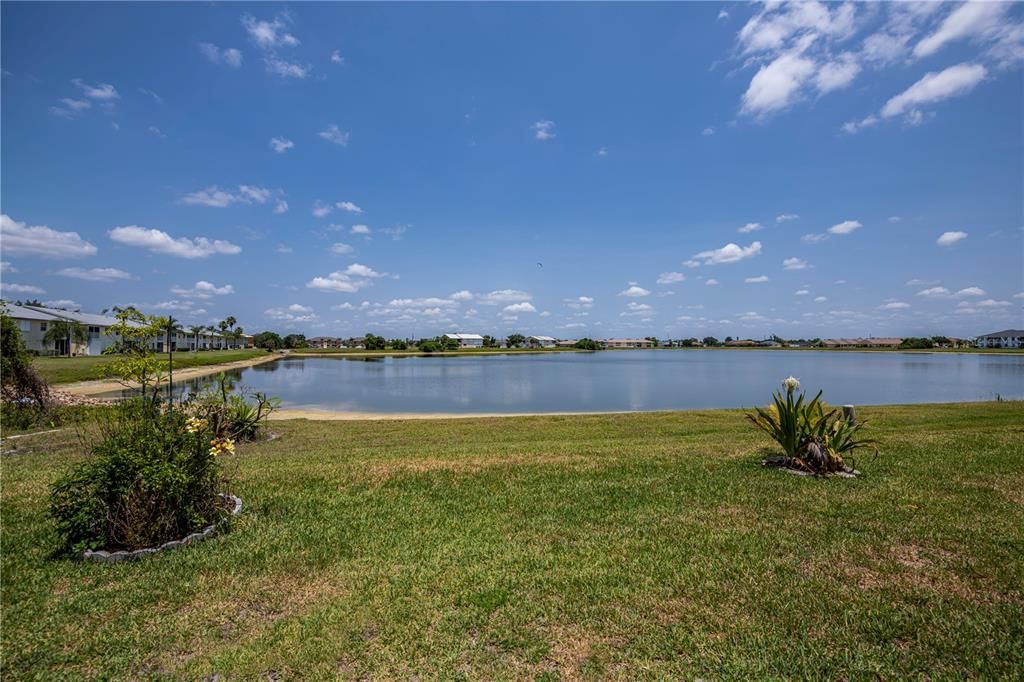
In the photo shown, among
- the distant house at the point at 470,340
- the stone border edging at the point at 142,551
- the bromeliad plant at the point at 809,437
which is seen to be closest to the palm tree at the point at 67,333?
the stone border edging at the point at 142,551

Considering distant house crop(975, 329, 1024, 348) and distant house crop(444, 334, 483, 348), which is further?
distant house crop(444, 334, 483, 348)

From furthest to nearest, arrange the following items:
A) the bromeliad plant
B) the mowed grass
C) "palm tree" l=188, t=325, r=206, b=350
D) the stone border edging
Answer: "palm tree" l=188, t=325, r=206, b=350 → the bromeliad plant → the stone border edging → the mowed grass

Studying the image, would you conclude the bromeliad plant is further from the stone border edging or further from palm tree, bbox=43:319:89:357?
palm tree, bbox=43:319:89:357

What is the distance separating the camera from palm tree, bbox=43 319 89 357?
53219 mm

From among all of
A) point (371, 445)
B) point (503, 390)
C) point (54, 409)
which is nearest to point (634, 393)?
point (503, 390)

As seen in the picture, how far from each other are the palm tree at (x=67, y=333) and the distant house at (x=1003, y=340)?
20479 centimetres

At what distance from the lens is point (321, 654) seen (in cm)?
310

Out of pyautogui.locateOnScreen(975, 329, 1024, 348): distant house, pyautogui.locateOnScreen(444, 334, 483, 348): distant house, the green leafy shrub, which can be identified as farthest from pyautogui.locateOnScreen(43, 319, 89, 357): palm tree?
pyautogui.locateOnScreen(975, 329, 1024, 348): distant house

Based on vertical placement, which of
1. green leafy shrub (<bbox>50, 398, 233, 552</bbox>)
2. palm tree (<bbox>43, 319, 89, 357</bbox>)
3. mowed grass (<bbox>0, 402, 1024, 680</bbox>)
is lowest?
mowed grass (<bbox>0, 402, 1024, 680</bbox>)

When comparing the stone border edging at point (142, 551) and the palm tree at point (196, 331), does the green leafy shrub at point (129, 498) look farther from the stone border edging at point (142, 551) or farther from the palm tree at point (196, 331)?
the palm tree at point (196, 331)

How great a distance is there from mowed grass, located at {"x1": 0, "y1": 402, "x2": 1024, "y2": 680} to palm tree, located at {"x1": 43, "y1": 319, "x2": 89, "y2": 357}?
61496 millimetres

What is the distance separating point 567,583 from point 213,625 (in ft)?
8.26

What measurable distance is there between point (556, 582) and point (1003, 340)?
201106 millimetres

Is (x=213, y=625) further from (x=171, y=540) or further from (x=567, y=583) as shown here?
(x=567, y=583)
